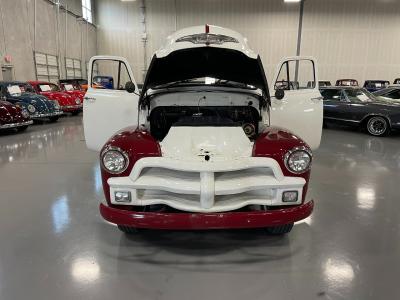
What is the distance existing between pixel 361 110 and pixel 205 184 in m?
6.96

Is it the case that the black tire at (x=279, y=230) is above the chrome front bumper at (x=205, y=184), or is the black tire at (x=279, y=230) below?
below

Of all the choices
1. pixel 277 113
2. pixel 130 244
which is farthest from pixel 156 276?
pixel 277 113

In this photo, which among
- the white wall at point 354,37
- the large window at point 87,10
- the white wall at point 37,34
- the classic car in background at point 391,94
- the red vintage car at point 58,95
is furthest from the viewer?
the white wall at point 354,37

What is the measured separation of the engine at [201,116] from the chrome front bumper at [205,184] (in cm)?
72

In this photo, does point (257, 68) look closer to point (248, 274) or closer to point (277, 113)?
point (277, 113)

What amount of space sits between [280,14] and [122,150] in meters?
17.8

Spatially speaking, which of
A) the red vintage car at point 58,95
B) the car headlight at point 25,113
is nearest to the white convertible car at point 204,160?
A: the car headlight at point 25,113

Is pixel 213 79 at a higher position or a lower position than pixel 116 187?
higher

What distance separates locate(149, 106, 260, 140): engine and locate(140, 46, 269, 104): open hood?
22 centimetres

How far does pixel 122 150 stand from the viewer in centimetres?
208

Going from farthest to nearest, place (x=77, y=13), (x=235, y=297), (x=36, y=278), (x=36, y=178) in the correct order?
(x=77, y=13) → (x=36, y=178) → (x=36, y=278) → (x=235, y=297)

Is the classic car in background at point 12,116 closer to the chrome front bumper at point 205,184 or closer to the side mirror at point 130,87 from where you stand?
the side mirror at point 130,87

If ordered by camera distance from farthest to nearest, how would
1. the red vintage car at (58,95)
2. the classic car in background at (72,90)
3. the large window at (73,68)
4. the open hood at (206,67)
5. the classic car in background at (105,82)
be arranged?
the large window at (73,68)
the classic car in background at (72,90)
the red vintage car at (58,95)
the classic car in background at (105,82)
the open hood at (206,67)

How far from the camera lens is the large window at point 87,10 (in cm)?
1623
